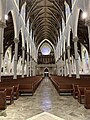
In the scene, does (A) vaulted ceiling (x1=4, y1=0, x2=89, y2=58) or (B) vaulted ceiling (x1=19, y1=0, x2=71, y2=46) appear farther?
(B) vaulted ceiling (x1=19, y1=0, x2=71, y2=46)

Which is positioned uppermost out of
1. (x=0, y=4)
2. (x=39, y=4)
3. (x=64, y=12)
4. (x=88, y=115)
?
(x=39, y=4)

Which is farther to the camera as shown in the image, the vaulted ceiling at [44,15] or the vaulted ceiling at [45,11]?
the vaulted ceiling at [45,11]

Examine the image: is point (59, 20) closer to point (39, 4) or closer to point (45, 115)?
point (39, 4)

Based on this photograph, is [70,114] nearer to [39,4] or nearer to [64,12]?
[64,12]

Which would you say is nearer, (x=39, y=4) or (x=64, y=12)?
(x=64, y=12)

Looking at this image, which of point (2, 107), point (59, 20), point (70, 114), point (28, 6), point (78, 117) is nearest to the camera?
point (78, 117)

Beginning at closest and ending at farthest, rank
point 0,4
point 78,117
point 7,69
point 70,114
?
1. point 78,117
2. point 70,114
3. point 0,4
4. point 7,69

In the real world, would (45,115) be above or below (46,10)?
below

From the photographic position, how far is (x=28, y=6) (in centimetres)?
2369

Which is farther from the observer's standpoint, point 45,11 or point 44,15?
point 44,15

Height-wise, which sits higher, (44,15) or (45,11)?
(45,11)

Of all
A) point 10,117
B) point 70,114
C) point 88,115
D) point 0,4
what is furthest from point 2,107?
point 0,4

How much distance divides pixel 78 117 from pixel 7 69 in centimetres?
3030

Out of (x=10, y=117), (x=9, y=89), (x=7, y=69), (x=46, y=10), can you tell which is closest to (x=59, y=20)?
(x=46, y=10)
